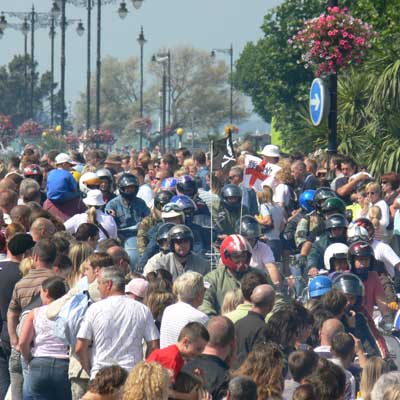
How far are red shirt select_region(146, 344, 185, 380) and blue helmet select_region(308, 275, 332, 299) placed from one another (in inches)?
148

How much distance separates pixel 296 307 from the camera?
11.2m

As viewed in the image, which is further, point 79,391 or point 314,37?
point 314,37

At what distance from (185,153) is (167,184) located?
6.23 metres

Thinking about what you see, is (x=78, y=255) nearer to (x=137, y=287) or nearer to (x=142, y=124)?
(x=137, y=287)

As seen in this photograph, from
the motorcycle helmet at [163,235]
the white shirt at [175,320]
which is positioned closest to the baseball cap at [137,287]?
the white shirt at [175,320]

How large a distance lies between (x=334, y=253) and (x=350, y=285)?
1515 millimetres

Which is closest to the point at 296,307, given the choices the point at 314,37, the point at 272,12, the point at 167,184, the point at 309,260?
the point at 309,260

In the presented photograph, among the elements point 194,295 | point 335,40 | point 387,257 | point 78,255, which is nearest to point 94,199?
point 387,257

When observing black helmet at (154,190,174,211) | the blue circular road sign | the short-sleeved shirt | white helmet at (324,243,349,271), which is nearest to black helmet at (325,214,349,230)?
white helmet at (324,243,349,271)

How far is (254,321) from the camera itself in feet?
37.1

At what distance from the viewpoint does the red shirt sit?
930cm

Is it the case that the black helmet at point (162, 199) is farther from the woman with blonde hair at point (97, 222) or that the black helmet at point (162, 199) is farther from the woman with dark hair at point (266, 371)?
the woman with dark hair at point (266, 371)

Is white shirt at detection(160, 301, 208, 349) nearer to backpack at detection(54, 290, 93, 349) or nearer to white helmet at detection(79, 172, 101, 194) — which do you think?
backpack at detection(54, 290, 93, 349)

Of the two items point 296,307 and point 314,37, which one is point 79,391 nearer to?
point 296,307
